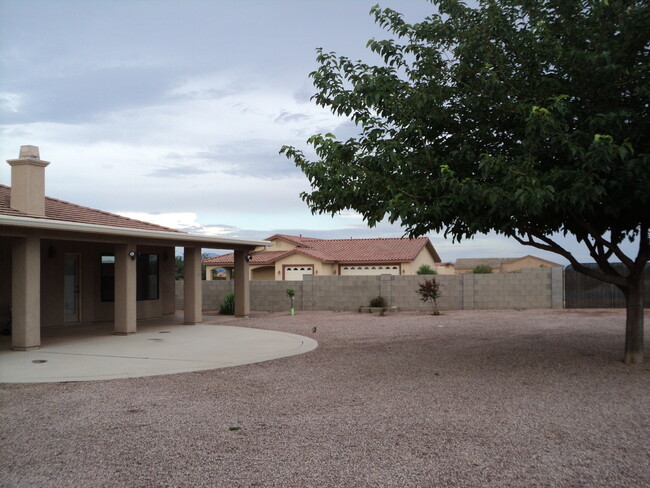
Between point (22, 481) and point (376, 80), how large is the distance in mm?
7733

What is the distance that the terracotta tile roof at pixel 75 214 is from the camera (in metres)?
13.7

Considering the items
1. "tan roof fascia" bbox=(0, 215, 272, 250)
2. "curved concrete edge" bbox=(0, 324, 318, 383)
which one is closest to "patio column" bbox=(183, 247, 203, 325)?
"tan roof fascia" bbox=(0, 215, 272, 250)

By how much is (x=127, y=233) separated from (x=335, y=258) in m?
25.0

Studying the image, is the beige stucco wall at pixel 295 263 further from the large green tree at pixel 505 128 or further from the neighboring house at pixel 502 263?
the neighboring house at pixel 502 263

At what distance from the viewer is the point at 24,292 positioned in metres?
12.1

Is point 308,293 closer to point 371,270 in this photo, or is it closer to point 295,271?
point 295,271

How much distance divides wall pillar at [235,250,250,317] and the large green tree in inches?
377

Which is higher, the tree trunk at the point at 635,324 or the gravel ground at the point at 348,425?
the tree trunk at the point at 635,324

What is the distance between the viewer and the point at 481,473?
16.2ft

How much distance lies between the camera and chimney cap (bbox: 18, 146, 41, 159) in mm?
13638

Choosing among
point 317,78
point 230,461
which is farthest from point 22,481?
point 317,78

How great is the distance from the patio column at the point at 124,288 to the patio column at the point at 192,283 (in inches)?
105

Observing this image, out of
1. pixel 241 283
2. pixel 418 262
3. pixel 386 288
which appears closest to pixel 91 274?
pixel 241 283

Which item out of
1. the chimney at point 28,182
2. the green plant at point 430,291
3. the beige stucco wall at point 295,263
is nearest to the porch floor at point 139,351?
the chimney at point 28,182
